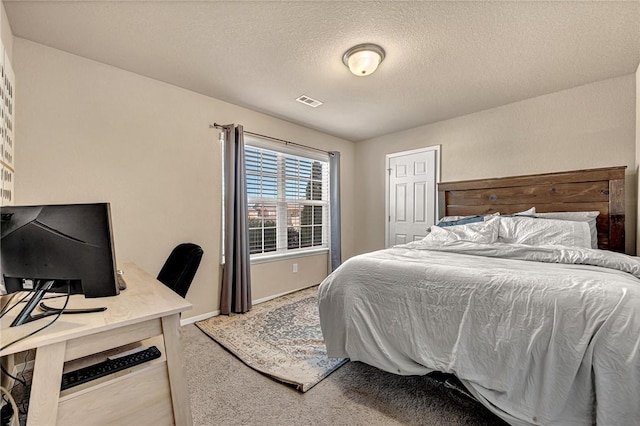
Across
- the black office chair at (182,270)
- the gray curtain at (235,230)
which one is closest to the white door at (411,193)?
the gray curtain at (235,230)

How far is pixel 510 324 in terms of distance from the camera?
4.43 ft

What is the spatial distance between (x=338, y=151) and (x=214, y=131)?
6.63 ft

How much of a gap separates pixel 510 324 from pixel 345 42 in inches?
81.1

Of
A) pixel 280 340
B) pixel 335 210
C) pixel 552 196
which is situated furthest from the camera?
pixel 335 210

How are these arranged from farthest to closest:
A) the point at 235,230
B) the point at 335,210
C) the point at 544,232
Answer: the point at 335,210, the point at 235,230, the point at 544,232

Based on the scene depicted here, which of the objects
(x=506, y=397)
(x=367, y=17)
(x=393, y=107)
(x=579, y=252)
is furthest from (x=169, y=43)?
(x=579, y=252)

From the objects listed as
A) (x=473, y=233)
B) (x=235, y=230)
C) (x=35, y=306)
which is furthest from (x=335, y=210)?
(x=35, y=306)

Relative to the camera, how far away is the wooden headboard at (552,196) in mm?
2486

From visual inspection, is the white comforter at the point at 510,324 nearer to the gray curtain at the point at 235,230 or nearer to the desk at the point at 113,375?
the desk at the point at 113,375

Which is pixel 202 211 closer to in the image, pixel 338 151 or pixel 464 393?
pixel 338 151

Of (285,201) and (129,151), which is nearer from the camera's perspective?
(129,151)

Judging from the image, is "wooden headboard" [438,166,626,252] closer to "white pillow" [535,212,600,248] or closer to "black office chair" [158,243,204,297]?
"white pillow" [535,212,600,248]

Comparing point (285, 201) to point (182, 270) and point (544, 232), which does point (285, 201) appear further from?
point (544, 232)

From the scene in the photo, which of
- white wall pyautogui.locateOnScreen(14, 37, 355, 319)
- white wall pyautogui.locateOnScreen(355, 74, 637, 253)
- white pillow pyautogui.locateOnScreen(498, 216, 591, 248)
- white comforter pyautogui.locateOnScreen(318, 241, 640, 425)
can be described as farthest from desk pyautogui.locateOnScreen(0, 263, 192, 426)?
white wall pyautogui.locateOnScreen(355, 74, 637, 253)
